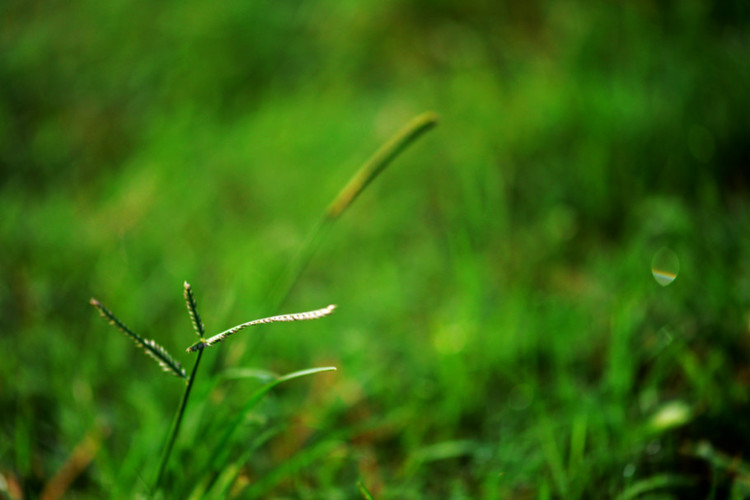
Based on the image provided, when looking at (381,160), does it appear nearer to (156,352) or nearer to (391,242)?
(156,352)

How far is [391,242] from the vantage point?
1611 millimetres

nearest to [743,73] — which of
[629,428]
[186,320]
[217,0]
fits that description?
[629,428]

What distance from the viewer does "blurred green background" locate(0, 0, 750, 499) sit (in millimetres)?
972

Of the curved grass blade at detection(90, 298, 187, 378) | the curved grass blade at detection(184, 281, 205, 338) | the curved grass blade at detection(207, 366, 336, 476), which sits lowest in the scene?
the curved grass blade at detection(207, 366, 336, 476)

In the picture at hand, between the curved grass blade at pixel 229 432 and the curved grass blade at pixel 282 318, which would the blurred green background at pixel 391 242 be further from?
the curved grass blade at pixel 282 318

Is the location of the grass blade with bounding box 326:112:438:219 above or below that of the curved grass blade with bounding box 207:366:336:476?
above

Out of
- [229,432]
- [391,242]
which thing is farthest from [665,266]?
[229,432]

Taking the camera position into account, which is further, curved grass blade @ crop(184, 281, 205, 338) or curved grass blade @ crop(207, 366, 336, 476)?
curved grass blade @ crop(207, 366, 336, 476)

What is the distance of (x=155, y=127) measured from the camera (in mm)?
1935

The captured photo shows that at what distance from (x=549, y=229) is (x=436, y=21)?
133cm

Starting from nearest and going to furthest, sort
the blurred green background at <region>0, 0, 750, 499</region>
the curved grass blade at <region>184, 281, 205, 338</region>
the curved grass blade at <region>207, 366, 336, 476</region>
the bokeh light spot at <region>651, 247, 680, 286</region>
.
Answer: the curved grass blade at <region>184, 281, 205, 338</region> → the curved grass blade at <region>207, 366, 336, 476</region> → the blurred green background at <region>0, 0, 750, 499</region> → the bokeh light spot at <region>651, 247, 680, 286</region>

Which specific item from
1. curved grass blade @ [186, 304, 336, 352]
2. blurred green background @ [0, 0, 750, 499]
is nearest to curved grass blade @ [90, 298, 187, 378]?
curved grass blade @ [186, 304, 336, 352]

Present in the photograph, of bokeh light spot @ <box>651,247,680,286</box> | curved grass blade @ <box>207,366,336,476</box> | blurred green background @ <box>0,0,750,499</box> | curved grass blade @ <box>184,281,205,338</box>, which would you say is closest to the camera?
curved grass blade @ <box>184,281,205,338</box>

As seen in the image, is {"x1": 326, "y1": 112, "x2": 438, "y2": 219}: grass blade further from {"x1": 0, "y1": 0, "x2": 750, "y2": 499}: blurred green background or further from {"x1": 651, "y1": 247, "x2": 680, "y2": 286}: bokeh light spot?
{"x1": 651, "y1": 247, "x2": 680, "y2": 286}: bokeh light spot
